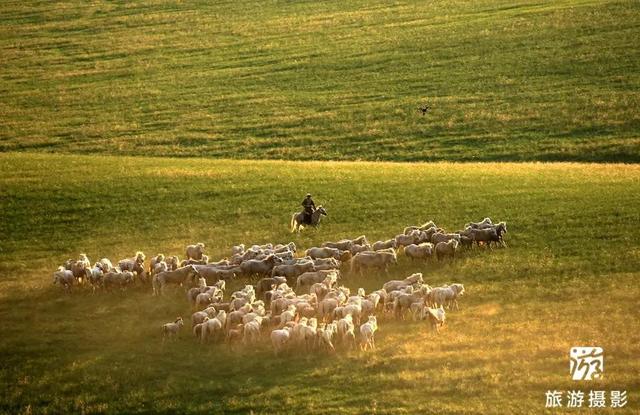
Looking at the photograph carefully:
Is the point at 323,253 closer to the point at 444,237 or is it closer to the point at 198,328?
the point at 444,237

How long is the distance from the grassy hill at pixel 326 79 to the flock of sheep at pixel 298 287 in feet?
62.8

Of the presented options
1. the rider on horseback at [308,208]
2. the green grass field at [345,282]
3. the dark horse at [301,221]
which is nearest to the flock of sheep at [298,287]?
the green grass field at [345,282]

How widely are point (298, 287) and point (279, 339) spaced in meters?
5.11

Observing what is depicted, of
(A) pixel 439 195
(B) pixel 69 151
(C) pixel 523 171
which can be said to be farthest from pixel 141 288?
(B) pixel 69 151

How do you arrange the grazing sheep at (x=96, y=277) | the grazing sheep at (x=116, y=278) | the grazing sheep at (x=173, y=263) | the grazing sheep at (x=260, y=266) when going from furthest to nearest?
the grazing sheep at (x=173, y=263)
the grazing sheep at (x=260, y=266)
the grazing sheep at (x=96, y=277)
the grazing sheep at (x=116, y=278)

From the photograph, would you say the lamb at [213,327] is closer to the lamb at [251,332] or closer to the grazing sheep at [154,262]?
the lamb at [251,332]

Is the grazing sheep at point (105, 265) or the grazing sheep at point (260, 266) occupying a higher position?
the grazing sheep at point (260, 266)

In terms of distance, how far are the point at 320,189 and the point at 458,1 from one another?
169 ft

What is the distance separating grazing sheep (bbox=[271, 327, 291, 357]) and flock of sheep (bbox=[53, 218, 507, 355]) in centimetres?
3

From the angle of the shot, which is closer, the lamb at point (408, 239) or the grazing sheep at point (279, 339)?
the grazing sheep at point (279, 339)

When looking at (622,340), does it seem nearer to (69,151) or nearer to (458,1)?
(69,151)

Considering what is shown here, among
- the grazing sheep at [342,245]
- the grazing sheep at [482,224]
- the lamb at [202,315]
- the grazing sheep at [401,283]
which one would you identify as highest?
the grazing sheep at [482,224]

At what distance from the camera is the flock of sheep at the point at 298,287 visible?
24.7 meters

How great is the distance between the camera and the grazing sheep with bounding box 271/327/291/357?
A: 24016 millimetres
